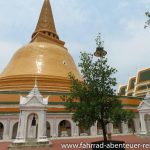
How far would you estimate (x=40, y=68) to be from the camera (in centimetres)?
3089

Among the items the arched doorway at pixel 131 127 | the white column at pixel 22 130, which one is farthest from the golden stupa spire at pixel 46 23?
the white column at pixel 22 130

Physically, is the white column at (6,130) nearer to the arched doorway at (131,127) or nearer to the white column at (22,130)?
the white column at (22,130)

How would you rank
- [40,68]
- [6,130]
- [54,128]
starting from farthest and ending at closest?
[40,68] → [54,128] → [6,130]

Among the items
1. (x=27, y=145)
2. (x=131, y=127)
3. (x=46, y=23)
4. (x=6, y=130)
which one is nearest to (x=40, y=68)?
(x=6, y=130)

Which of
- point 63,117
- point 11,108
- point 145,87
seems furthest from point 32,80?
point 145,87

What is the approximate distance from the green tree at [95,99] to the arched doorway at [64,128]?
388 inches

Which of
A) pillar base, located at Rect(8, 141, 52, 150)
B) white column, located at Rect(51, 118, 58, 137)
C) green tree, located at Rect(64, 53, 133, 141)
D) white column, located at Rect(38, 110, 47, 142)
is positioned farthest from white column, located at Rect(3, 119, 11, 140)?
green tree, located at Rect(64, 53, 133, 141)

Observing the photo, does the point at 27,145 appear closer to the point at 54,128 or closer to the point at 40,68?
the point at 54,128

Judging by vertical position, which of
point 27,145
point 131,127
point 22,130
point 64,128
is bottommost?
point 27,145

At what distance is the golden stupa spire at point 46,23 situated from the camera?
41688mm

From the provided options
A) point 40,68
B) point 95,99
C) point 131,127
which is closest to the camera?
point 95,99

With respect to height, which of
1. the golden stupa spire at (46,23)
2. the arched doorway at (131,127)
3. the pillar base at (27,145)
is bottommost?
the pillar base at (27,145)

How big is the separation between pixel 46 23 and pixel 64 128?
27460 mm

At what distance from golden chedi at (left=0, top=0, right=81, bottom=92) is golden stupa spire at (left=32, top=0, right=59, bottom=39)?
1549 millimetres
